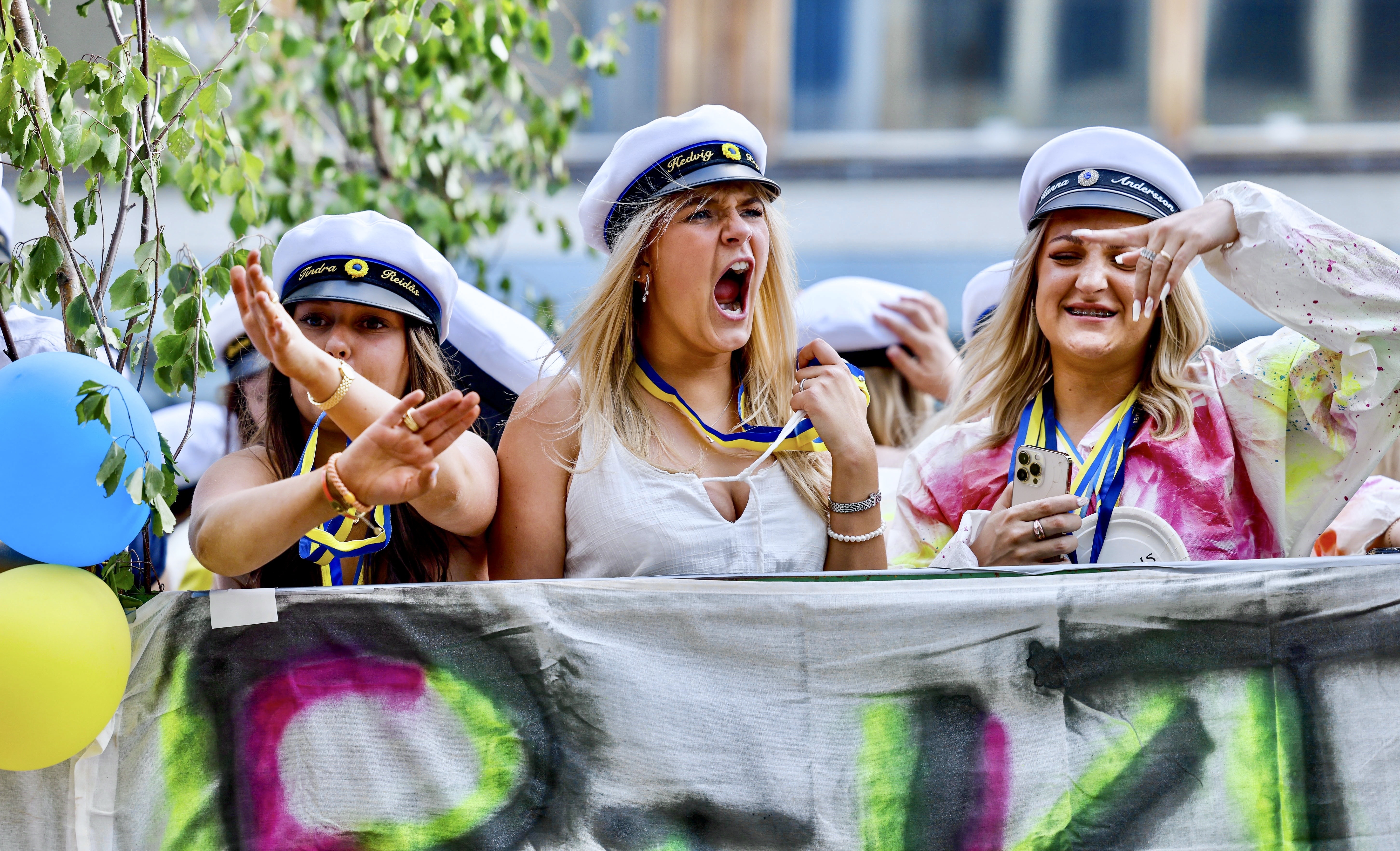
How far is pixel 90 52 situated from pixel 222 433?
2.34 m

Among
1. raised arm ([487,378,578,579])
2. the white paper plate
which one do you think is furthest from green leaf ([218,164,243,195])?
the white paper plate

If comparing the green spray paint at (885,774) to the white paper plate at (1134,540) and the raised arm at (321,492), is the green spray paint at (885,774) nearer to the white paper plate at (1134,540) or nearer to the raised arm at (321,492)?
the white paper plate at (1134,540)

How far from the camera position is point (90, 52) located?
7.47ft

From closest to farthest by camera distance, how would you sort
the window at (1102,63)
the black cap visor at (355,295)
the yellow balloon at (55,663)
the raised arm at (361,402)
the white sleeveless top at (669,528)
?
the yellow balloon at (55,663) → the raised arm at (361,402) → the white sleeveless top at (669,528) → the black cap visor at (355,295) → the window at (1102,63)

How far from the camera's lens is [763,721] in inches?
81.4

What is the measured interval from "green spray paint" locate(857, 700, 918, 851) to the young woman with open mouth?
1.50 ft

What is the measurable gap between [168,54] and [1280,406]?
82.8 inches

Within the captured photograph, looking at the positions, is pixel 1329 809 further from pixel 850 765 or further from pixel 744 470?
pixel 744 470

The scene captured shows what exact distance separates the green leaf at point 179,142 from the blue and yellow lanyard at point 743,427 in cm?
94

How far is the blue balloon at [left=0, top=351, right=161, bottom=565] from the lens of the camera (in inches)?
76.8

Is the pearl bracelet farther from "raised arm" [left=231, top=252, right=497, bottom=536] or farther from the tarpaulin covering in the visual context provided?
"raised arm" [left=231, top=252, right=497, bottom=536]

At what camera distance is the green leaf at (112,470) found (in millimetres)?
1938

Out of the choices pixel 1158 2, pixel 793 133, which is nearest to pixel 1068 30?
pixel 1158 2

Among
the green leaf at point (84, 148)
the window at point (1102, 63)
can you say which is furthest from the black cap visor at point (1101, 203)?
the window at point (1102, 63)
